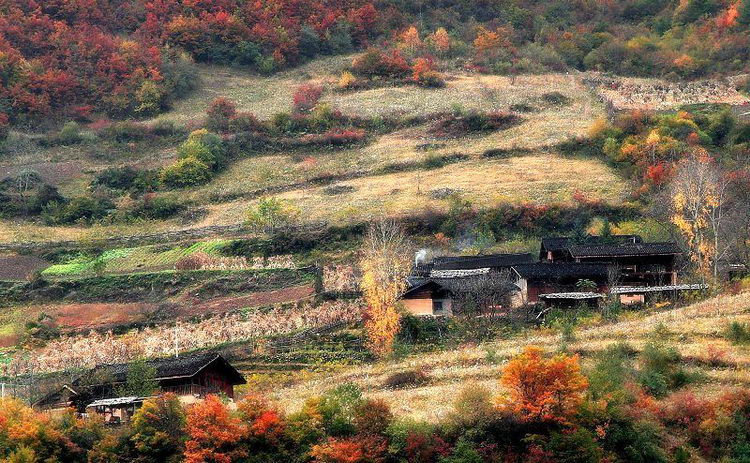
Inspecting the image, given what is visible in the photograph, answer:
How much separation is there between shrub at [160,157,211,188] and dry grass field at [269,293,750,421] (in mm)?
38695

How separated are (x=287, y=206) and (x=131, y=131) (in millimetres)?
25050

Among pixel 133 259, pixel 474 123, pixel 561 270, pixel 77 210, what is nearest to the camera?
pixel 561 270

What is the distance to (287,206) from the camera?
275ft

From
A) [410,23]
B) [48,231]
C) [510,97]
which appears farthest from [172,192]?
[410,23]

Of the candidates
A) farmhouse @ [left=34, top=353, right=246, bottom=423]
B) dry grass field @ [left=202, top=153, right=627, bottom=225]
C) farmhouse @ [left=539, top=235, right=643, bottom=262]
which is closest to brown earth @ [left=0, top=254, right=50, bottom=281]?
dry grass field @ [left=202, top=153, right=627, bottom=225]

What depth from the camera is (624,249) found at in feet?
215

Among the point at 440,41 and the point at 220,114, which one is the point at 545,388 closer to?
the point at 220,114

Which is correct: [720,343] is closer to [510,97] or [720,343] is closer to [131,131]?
[510,97]

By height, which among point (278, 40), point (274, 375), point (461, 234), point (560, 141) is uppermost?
point (278, 40)

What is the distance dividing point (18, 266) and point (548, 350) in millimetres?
38316

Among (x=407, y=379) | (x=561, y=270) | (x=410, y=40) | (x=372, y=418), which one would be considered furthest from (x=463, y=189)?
(x=410, y=40)

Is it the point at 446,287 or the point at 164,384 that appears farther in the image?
the point at 446,287

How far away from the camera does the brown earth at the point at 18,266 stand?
248 feet

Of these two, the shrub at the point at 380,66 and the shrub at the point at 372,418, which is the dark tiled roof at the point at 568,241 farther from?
the shrub at the point at 380,66
